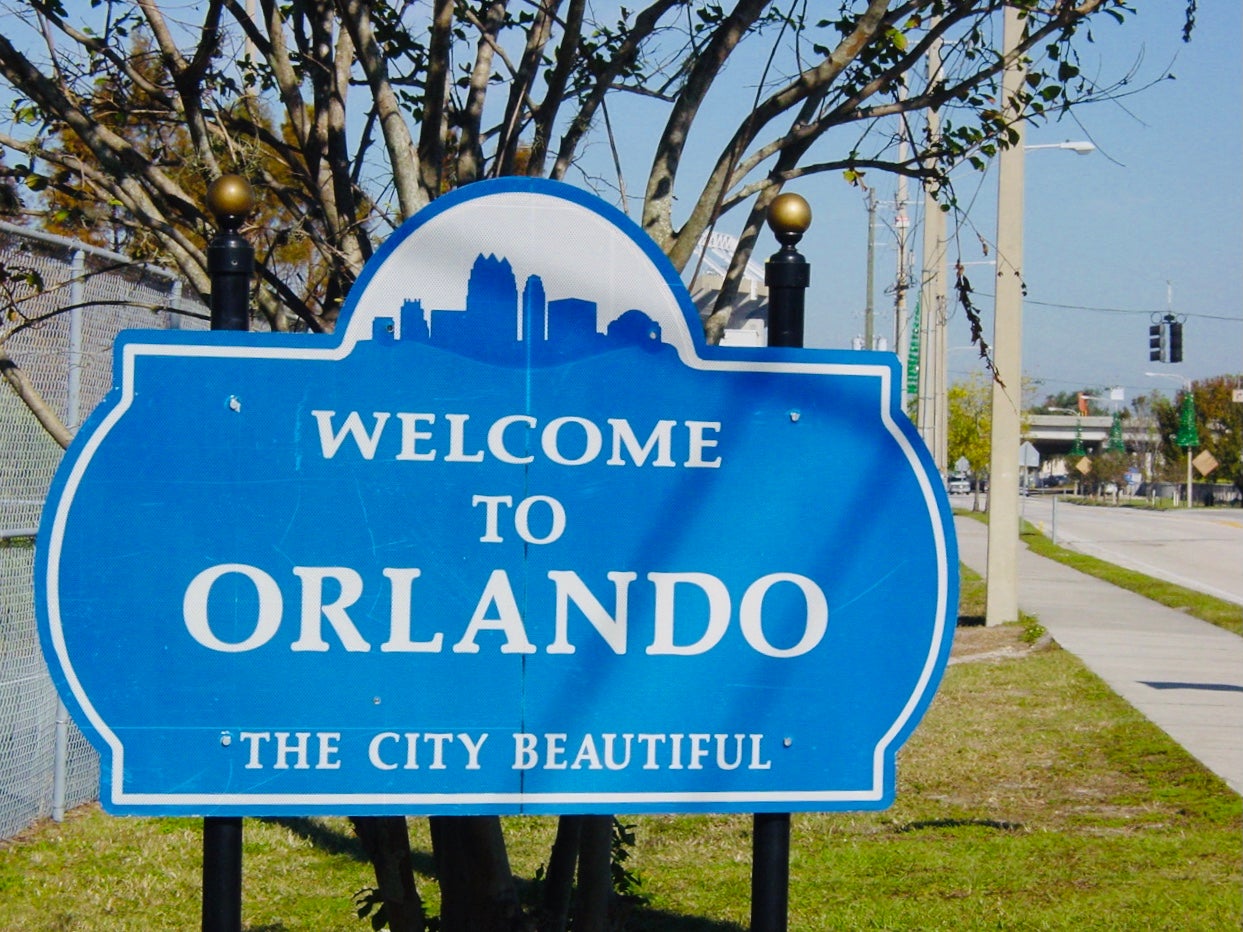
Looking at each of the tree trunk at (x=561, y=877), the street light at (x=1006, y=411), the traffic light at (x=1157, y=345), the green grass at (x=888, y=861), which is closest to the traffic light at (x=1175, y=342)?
the traffic light at (x=1157, y=345)

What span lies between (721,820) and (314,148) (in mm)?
5138

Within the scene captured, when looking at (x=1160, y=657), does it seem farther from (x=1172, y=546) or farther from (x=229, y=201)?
(x=1172, y=546)

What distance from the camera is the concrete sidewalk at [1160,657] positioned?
10164mm

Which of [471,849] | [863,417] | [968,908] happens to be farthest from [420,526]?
[968,908]

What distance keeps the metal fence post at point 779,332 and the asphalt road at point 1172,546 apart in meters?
20.6

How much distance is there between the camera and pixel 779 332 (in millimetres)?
2371

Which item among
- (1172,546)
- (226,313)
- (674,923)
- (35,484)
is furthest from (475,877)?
(1172,546)

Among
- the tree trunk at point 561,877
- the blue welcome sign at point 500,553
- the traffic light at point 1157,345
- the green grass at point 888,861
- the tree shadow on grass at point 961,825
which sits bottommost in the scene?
the tree shadow on grass at point 961,825

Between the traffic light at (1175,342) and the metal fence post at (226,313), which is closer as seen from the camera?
the metal fence post at (226,313)

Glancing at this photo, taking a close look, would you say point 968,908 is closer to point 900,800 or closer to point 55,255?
point 900,800

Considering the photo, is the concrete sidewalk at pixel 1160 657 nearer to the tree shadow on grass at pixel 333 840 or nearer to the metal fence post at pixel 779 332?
the tree shadow on grass at pixel 333 840

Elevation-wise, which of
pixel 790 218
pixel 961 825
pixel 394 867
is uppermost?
pixel 790 218

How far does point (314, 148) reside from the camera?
11.5 ft

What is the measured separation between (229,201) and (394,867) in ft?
5.38
